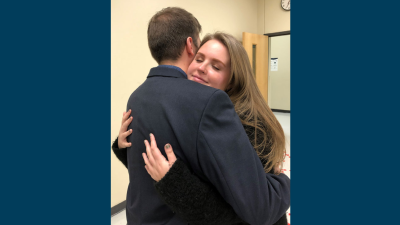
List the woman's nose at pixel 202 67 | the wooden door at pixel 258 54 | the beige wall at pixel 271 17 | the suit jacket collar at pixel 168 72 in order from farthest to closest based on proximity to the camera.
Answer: the beige wall at pixel 271 17 → the wooden door at pixel 258 54 → the woman's nose at pixel 202 67 → the suit jacket collar at pixel 168 72

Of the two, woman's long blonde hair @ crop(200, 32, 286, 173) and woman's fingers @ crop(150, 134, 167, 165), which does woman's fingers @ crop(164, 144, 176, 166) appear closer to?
woman's fingers @ crop(150, 134, 167, 165)

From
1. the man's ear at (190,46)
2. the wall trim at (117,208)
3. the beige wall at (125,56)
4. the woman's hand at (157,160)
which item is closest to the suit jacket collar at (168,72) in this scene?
the man's ear at (190,46)

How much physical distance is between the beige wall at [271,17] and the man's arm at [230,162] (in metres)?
4.42

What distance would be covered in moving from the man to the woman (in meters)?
0.05

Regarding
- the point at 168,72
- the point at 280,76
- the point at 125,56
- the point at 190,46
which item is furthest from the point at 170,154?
the point at 280,76

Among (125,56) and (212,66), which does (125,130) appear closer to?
(212,66)

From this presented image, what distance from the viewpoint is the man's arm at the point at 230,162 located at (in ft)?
2.39

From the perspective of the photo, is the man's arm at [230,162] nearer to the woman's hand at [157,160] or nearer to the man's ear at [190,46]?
the woman's hand at [157,160]

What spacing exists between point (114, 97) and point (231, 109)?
1.83 m

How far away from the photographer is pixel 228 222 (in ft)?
2.76

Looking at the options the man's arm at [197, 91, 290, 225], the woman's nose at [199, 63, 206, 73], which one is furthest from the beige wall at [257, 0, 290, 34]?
the man's arm at [197, 91, 290, 225]

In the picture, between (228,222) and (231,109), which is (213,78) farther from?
(228,222)

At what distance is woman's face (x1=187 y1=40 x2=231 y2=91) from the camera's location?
120 centimetres

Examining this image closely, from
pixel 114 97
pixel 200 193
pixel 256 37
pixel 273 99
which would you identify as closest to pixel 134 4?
pixel 114 97
